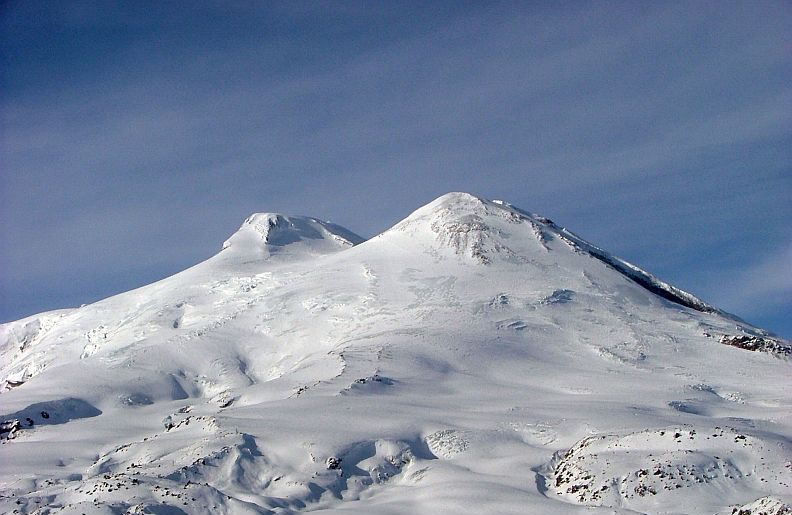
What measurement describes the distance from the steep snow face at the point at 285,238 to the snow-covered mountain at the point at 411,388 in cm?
400

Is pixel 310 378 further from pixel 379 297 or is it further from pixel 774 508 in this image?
pixel 774 508

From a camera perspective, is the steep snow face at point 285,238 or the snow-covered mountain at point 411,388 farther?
the steep snow face at point 285,238

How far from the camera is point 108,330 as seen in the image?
10244 centimetres

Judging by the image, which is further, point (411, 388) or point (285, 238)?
point (285, 238)

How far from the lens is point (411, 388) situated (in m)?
64.2

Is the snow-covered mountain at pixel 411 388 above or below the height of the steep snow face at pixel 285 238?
below

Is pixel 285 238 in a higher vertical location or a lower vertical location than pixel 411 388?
higher

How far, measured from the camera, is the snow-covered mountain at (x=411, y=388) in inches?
1620

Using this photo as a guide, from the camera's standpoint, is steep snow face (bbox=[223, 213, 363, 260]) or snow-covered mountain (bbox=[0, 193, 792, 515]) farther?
steep snow face (bbox=[223, 213, 363, 260])

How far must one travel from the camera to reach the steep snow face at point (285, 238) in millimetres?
134875

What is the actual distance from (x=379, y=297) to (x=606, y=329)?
25600 millimetres

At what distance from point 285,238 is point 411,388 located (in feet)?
271

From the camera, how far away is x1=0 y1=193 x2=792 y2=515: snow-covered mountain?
135 feet

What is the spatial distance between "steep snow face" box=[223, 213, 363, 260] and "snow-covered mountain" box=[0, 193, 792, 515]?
4.00 m
